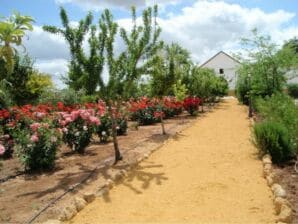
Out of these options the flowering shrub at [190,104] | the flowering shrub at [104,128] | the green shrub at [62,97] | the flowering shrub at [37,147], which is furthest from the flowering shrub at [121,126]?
the flowering shrub at [190,104]

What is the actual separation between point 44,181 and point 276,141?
15.3 ft

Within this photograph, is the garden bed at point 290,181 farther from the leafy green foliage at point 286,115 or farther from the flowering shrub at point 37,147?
the flowering shrub at point 37,147

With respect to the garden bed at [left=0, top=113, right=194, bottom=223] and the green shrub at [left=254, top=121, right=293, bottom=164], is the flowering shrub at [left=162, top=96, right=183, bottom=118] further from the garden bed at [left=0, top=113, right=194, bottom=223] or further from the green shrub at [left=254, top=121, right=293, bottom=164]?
the green shrub at [left=254, top=121, right=293, bottom=164]

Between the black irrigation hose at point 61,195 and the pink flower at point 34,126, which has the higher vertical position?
the pink flower at point 34,126

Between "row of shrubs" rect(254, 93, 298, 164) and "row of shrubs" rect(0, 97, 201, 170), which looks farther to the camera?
"row of shrubs" rect(254, 93, 298, 164)

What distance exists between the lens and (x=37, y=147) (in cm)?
841

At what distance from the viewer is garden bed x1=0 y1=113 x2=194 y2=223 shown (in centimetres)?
588

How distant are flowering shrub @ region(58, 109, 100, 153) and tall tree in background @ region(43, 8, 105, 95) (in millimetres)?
1005

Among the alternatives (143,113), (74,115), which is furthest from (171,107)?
(74,115)

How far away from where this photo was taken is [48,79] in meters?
23.7

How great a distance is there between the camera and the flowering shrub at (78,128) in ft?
33.3

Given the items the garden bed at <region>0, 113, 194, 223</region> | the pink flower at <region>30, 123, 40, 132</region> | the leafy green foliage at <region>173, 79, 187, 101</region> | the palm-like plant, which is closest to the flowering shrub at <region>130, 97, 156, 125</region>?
the leafy green foliage at <region>173, 79, 187, 101</region>

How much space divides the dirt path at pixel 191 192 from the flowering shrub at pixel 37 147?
1.73 m

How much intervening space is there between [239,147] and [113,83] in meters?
3.80
